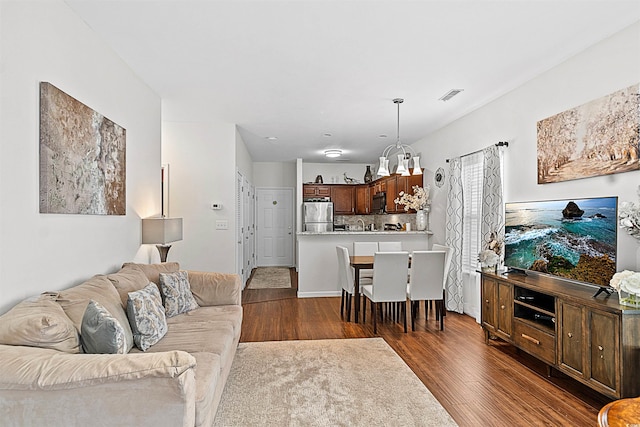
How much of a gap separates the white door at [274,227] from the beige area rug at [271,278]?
1.09 feet

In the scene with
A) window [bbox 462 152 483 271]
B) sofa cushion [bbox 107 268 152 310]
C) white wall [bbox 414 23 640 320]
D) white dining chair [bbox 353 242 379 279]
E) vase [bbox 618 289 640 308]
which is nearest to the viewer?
vase [bbox 618 289 640 308]

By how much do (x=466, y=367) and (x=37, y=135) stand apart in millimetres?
3584

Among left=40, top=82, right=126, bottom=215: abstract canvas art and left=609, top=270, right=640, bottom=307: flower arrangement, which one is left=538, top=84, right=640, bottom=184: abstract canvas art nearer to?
left=609, top=270, right=640, bottom=307: flower arrangement

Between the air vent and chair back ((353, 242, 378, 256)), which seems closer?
the air vent

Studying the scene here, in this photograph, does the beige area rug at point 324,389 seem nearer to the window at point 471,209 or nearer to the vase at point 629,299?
the vase at point 629,299

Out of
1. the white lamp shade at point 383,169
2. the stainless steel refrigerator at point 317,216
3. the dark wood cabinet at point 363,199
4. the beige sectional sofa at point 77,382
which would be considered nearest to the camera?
the beige sectional sofa at point 77,382

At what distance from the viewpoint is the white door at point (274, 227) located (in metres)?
9.63

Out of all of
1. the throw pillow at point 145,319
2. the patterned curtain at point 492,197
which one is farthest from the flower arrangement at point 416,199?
the throw pillow at point 145,319

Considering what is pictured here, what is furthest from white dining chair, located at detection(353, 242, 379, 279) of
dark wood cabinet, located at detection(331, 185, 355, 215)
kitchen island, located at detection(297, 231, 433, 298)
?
dark wood cabinet, located at detection(331, 185, 355, 215)

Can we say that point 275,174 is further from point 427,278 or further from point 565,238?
point 565,238

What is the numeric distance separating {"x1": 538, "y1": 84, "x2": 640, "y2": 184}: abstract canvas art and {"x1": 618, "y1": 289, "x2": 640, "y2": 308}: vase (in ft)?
2.91

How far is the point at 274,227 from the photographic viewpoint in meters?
9.78

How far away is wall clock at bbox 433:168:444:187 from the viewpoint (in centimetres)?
597

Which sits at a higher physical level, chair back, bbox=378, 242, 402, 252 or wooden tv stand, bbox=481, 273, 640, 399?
chair back, bbox=378, 242, 402, 252
